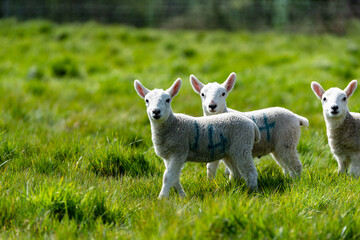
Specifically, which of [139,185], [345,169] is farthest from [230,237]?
[345,169]

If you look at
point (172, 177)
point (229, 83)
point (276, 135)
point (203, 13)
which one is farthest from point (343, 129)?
point (203, 13)

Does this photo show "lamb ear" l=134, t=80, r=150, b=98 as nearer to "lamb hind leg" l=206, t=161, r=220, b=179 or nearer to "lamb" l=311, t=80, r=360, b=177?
"lamb hind leg" l=206, t=161, r=220, b=179

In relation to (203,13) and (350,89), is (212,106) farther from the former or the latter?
(203,13)

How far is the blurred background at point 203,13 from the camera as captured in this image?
57.9 feet

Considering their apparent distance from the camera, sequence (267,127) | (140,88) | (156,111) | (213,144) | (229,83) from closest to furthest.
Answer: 1. (156,111)
2. (213,144)
3. (140,88)
4. (267,127)
5. (229,83)

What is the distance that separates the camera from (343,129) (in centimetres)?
Result: 438

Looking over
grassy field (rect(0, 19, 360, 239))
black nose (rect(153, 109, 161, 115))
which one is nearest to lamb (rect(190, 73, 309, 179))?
grassy field (rect(0, 19, 360, 239))

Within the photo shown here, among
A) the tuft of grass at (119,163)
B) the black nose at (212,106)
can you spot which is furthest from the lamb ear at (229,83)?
the tuft of grass at (119,163)

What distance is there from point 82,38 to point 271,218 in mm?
13099

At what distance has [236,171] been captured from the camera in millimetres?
4023

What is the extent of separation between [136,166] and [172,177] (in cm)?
82

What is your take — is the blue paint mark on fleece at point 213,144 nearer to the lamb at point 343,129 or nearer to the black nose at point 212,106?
the black nose at point 212,106

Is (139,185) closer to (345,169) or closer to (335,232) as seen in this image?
(335,232)

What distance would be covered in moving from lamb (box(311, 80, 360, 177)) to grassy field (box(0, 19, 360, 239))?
0.85ft
